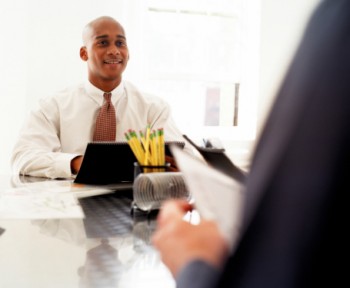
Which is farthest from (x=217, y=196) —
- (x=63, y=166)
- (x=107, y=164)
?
(x=63, y=166)

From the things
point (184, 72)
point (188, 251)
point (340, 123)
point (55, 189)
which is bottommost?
point (55, 189)

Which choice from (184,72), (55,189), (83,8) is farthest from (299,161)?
(184,72)

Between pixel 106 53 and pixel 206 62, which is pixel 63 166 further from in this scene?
pixel 206 62

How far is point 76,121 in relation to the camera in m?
2.50

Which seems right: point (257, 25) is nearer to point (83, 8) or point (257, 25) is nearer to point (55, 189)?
point (83, 8)

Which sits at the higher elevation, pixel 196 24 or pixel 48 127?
pixel 196 24

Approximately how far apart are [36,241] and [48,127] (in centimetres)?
159

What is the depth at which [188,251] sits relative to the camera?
425 millimetres

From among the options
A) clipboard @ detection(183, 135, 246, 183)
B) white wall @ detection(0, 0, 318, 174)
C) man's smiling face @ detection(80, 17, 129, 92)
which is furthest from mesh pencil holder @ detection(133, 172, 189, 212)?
white wall @ detection(0, 0, 318, 174)

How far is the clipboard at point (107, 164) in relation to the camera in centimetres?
151

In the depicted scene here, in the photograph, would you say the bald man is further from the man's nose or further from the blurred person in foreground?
the blurred person in foreground

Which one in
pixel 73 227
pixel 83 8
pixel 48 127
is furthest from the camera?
pixel 83 8

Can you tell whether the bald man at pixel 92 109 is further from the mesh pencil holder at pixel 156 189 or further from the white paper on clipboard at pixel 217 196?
the white paper on clipboard at pixel 217 196

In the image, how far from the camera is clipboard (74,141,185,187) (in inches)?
59.4
